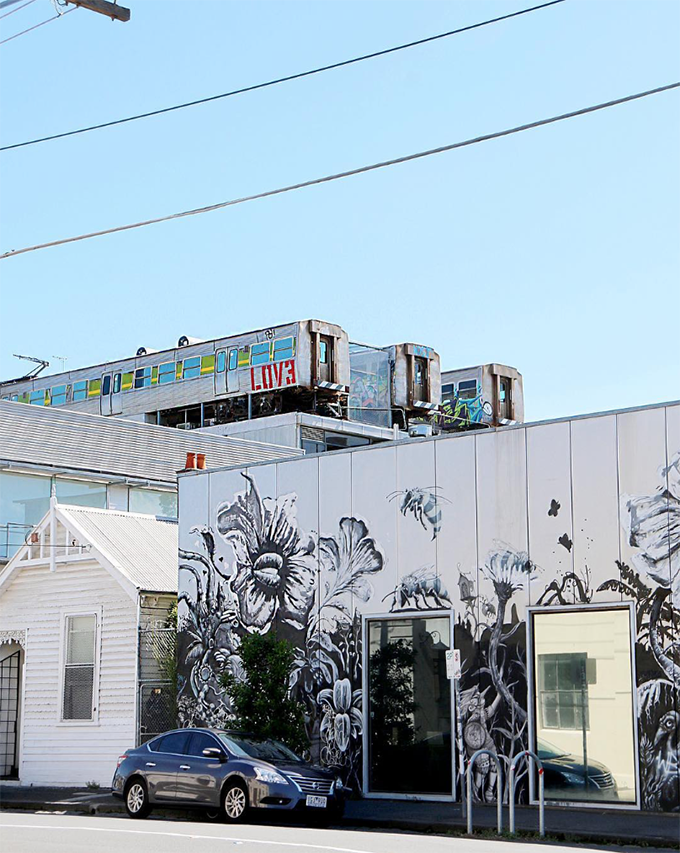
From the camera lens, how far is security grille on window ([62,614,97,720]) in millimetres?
25250

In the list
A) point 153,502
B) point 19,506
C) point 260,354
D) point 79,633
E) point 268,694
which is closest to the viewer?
point 268,694

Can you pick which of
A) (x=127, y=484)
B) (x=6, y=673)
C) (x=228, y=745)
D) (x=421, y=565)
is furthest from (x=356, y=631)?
(x=127, y=484)

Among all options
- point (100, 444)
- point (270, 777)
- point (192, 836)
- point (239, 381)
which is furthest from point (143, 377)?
point (192, 836)

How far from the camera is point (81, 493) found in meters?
34.1

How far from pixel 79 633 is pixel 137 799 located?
702cm

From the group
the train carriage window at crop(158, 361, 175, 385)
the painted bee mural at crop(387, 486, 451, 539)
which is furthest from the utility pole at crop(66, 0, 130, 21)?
the train carriage window at crop(158, 361, 175, 385)

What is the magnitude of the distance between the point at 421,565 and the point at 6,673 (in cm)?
1167

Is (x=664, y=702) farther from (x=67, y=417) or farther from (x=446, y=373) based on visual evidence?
(x=446, y=373)

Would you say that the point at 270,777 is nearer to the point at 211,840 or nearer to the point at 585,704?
the point at 211,840

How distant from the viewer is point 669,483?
1884cm

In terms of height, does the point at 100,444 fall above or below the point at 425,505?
above

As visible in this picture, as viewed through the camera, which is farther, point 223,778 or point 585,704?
point 585,704

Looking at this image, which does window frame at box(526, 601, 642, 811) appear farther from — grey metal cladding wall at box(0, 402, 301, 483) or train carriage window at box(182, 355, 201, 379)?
train carriage window at box(182, 355, 201, 379)

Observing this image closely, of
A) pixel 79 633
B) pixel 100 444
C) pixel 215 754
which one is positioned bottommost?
pixel 215 754
